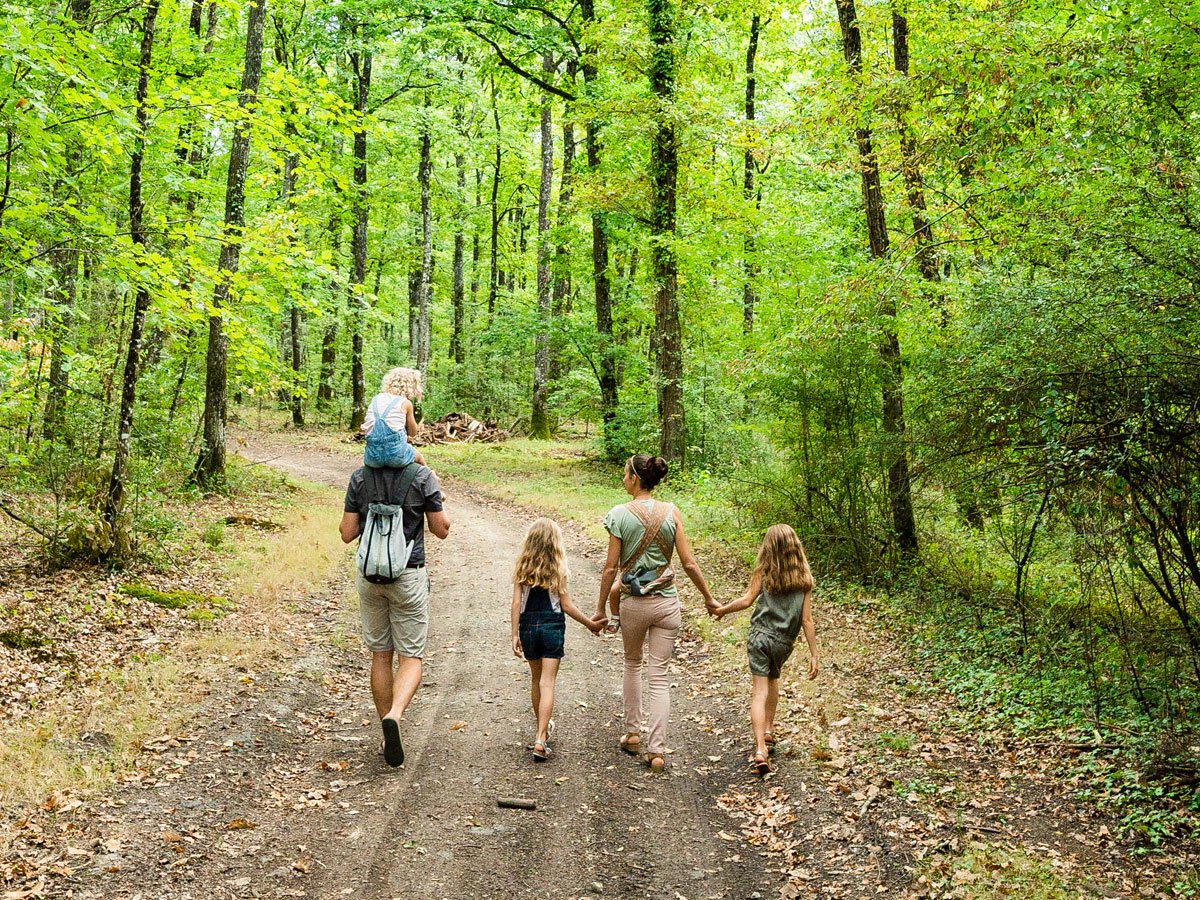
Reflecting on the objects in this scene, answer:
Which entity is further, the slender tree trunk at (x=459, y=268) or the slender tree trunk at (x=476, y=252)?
the slender tree trunk at (x=476, y=252)

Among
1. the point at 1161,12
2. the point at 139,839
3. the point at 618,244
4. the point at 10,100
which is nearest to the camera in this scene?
the point at 139,839

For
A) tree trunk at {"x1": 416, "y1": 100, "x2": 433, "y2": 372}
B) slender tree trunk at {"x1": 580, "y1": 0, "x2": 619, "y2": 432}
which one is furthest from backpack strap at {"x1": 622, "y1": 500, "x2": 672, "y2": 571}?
tree trunk at {"x1": 416, "y1": 100, "x2": 433, "y2": 372}

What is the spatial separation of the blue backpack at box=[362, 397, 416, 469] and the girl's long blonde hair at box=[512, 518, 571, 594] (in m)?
1.18

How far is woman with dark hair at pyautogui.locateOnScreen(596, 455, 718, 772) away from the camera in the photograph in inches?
253

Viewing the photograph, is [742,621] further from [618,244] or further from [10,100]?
[618,244]

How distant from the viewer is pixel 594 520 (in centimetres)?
1599

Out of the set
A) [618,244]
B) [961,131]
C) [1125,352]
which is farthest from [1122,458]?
[618,244]

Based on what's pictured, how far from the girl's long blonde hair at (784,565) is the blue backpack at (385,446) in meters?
2.98

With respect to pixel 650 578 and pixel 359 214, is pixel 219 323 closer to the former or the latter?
pixel 650 578

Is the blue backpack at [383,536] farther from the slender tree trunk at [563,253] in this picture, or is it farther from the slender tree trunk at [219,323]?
the slender tree trunk at [563,253]

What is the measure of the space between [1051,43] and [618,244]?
16637 millimetres

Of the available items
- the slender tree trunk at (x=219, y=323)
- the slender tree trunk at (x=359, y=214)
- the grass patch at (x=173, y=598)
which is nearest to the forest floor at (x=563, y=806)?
the grass patch at (x=173, y=598)

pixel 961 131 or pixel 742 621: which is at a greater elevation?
pixel 961 131

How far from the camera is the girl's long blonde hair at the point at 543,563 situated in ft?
20.9
